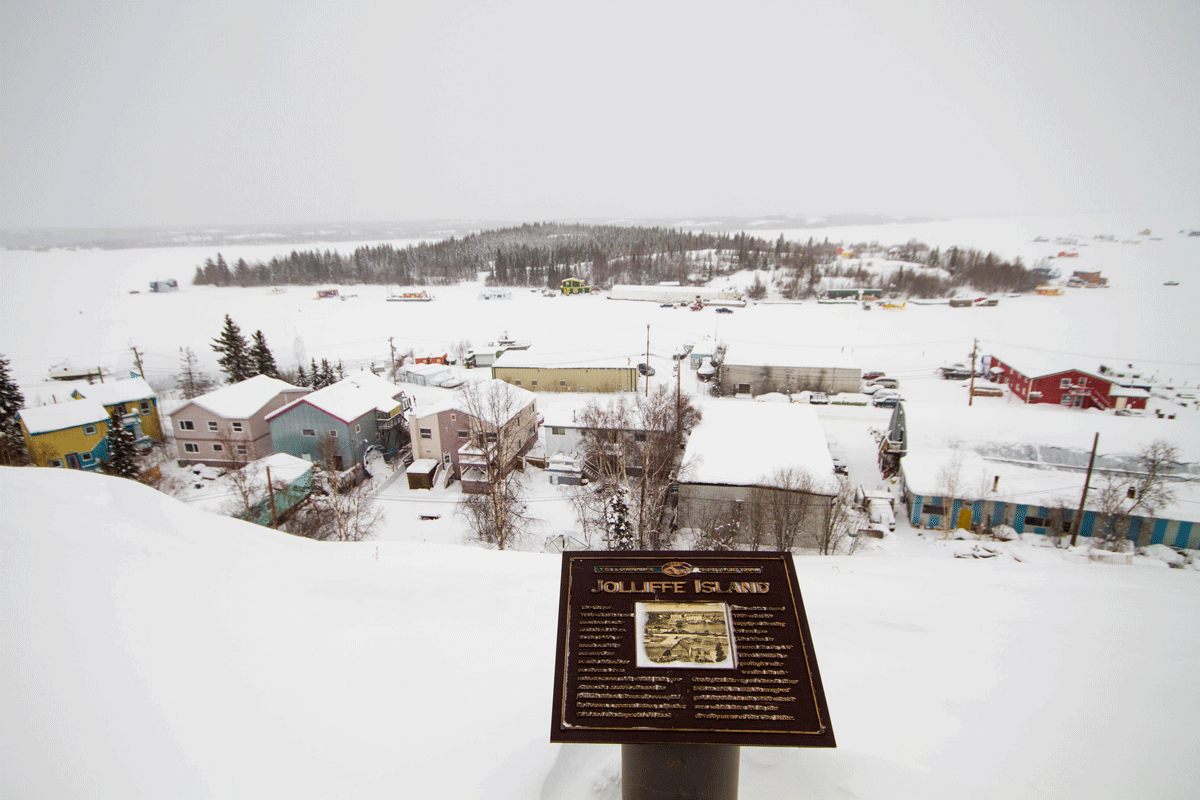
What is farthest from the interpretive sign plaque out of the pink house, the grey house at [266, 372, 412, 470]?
the pink house

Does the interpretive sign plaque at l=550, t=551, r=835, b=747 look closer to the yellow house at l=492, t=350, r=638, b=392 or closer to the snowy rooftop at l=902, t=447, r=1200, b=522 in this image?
the snowy rooftop at l=902, t=447, r=1200, b=522

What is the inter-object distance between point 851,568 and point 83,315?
8786 centimetres

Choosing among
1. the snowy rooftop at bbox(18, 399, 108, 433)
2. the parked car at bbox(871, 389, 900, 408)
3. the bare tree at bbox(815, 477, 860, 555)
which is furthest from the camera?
the parked car at bbox(871, 389, 900, 408)

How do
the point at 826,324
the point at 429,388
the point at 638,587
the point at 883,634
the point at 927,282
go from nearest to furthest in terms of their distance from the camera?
the point at 638,587 < the point at 883,634 < the point at 429,388 < the point at 826,324 < the point at 927,282

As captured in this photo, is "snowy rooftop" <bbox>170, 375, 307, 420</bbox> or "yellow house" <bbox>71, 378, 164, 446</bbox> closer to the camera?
"snowy rooftop" <bbox>170, 375, 307, 420</bbox>

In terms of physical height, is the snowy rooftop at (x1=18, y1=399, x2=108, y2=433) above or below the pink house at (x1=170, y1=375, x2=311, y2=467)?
above

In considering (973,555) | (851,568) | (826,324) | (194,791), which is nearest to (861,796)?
(194,791)

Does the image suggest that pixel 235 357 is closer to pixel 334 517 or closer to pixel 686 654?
pixel 334 517

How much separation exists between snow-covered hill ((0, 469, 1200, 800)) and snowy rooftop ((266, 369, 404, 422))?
54.0ft

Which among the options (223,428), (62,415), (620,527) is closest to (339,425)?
(223,428)

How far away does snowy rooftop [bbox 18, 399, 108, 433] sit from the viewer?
74.2 feet

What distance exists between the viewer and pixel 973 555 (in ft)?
53.4

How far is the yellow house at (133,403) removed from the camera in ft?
87.5

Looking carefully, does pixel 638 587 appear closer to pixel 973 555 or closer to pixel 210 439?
pixel 973 555
